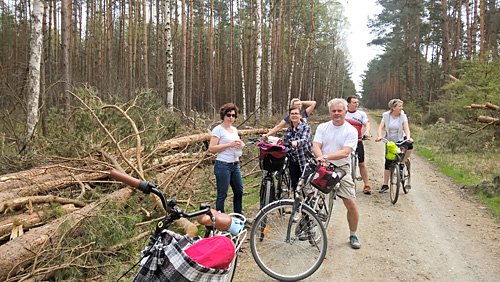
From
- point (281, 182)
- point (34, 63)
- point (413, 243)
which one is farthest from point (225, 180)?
point (34, 63)

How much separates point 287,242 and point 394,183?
153 inches

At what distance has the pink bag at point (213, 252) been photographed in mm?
1769

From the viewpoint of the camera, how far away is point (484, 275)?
3.71 metres

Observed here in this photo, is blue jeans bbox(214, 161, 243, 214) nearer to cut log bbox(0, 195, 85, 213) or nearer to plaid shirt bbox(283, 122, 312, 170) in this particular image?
plaid shirt bbox(283, 122, 312, 170)

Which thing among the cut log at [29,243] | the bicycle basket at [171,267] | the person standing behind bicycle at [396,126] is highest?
the person standing behind bicycle at [396,126]

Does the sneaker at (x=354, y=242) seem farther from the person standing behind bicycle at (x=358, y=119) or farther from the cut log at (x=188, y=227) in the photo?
the person standing behind bicycle at (x=358, y=119)

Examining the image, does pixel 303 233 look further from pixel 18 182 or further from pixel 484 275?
pixel 18 182

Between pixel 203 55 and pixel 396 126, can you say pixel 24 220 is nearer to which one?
pixel 396 126

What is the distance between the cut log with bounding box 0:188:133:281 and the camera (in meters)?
3.20

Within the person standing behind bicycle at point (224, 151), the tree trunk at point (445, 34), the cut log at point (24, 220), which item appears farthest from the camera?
the tree trunk at point (445, 34)

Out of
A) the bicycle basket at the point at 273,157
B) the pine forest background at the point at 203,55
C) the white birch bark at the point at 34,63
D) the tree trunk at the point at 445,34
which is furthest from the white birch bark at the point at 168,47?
the tree trunk at the point at 445,34

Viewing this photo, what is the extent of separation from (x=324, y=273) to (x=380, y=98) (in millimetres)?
73495

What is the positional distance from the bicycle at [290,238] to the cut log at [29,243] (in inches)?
88.1

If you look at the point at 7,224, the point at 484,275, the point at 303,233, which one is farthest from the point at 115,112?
the point at 484,275
